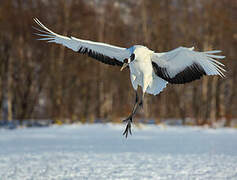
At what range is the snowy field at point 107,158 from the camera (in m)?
6.34

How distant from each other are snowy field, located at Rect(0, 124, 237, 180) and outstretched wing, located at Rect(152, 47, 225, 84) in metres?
1.85

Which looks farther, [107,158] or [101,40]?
[101,40]

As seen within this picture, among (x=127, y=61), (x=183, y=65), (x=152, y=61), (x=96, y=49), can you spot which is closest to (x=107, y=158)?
(x=96, y=49)

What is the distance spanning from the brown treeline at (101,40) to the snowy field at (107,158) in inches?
220

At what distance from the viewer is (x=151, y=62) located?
5660 mm

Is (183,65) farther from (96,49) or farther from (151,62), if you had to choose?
(96,49)

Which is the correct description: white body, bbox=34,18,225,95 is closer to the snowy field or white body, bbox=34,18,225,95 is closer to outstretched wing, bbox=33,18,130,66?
outstretched wing, bbox=33,18,130,66

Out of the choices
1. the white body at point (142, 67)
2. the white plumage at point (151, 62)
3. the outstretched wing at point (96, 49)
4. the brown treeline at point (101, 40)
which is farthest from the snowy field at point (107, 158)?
the brown treeline at point (101, 40)

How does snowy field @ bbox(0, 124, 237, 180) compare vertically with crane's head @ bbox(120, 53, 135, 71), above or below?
below

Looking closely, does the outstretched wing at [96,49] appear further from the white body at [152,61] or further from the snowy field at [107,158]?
the snowy field at [107,158]

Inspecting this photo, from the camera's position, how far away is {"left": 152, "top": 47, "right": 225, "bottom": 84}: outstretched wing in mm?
5148

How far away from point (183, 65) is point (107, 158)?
352 cm

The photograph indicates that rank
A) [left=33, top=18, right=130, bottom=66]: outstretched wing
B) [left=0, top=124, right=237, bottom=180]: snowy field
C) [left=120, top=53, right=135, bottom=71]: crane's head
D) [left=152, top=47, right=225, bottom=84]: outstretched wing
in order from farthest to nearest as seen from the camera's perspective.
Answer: [left=0, top=124, right=237, bottom=180]: snowy field, [left=33, top=18, right=130, bottom=66]: outstretched wing, [left=152, top=47, right=225, bottom=84]: outstretched wing, [left=120, top=53, right=135, bottom=71]: crane's head

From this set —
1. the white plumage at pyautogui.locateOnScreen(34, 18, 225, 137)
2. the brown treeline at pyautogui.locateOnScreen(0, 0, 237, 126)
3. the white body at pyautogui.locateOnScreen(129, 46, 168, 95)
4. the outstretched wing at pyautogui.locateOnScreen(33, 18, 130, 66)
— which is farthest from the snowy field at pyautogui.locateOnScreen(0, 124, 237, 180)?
the brown treeline at pyautogui.locateOnScreen(0, 0, 237, 126)
